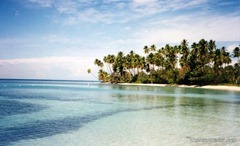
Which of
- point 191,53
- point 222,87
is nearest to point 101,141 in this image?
point 222,87

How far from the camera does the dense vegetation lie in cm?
9644

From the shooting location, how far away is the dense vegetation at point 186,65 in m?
96.4

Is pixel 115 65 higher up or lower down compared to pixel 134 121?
higher up

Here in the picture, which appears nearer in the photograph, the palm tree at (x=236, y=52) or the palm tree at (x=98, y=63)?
the palm tree at (x=236, y=52)

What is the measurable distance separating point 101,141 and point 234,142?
7561 mm

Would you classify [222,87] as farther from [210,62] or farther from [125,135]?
[125,135]

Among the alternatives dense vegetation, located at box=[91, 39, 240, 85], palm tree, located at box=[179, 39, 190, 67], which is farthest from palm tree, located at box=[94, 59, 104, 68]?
palm tree, located at box=[179, 39, 190, 67]

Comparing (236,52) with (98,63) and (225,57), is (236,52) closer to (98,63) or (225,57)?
(225,57)

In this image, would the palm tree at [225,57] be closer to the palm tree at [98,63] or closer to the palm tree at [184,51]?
the palm tree at [184,51]

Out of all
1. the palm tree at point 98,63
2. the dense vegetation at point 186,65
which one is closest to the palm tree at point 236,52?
the dense vegetation at point 186,65

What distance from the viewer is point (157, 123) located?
21.3m

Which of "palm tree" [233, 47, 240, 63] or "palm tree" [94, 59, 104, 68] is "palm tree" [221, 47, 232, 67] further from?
"palm tree" [94, 59, 104, 68]

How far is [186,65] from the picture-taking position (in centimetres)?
10706

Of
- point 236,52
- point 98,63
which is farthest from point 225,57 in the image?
point 98,63
